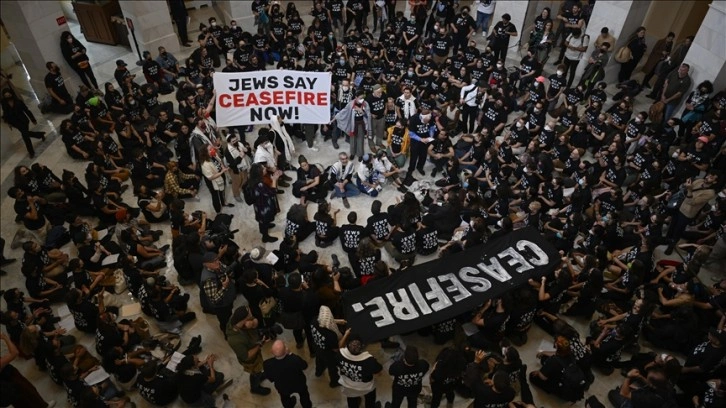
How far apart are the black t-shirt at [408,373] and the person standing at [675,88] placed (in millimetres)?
10223

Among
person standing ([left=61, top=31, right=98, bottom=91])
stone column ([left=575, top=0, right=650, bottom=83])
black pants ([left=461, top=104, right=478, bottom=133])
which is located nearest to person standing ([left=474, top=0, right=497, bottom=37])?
stone column ([left=575, top=0, right=650, bottom=83])

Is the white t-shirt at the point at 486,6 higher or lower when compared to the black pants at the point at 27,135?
higher

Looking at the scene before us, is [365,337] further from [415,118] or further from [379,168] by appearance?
[415,118]

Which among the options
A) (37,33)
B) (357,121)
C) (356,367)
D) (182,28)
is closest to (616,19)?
(357,121)

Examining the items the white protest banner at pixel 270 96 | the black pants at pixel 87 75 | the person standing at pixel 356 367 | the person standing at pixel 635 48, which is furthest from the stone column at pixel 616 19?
the black pants at pixel 87 75

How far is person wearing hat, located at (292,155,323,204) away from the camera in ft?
35.0

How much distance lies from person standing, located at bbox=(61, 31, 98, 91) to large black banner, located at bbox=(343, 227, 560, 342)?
1119 centimetres

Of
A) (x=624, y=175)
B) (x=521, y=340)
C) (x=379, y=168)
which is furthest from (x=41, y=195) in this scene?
(x=624, y=175)

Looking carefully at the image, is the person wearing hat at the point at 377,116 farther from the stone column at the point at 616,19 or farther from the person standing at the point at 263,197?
the stone column at the point at 616,19

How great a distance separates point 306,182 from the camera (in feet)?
35.5

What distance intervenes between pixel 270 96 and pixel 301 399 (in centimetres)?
672

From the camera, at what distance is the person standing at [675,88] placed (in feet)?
41.4

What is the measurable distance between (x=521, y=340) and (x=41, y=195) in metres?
9.46

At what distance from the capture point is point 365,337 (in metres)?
7.04
